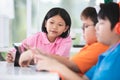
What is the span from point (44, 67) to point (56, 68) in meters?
0.07

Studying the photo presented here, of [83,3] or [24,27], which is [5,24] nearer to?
[24,27]

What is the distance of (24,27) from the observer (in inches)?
121

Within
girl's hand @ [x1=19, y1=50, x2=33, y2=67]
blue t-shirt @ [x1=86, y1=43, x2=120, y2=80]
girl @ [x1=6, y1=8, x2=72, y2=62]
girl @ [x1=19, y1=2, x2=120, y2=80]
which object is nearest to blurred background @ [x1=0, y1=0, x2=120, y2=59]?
girl @ [x1=6, y1=8, x2=72, y2=62]

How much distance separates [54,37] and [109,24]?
783 millimetres

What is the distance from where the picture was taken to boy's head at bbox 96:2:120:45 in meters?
1.15

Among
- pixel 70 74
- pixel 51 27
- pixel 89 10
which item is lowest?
pixel 70 74

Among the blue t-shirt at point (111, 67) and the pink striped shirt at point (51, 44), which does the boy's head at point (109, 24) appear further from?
the pink striped shirt at point (51, 44)

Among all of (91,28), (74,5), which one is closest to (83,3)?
(74,5)

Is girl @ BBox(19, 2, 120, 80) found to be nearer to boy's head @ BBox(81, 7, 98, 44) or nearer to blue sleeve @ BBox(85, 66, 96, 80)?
blue sleeve @ BBox(85, 66, 96, 80)

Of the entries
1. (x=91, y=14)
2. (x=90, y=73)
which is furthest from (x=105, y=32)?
(x=91, y=14)

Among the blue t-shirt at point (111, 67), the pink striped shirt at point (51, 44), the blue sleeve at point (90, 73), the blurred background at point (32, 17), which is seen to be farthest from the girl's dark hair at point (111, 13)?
the blurred background at point (32, 17)

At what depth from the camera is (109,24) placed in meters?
1.16

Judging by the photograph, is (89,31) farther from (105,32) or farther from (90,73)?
(105,32)

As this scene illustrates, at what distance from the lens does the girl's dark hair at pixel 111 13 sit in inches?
45.5
